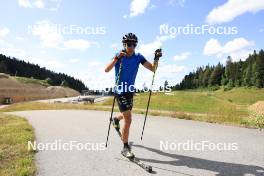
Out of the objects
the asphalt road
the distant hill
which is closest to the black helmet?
the asphalt road

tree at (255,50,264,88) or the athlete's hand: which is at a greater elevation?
tree at (255,50,264,88)

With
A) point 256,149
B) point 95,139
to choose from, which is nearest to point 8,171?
point 95,139

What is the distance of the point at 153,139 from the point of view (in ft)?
32.7

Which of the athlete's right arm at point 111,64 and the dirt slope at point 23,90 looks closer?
the athlete's right arm at point 111,64

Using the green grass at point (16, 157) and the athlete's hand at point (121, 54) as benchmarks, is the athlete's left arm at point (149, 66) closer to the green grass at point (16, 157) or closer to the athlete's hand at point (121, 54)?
Result: the athlete's hand at point (121, 54)

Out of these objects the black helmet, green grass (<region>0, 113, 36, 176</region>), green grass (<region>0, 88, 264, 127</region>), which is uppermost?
the black helmet

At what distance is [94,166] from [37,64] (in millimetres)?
194158

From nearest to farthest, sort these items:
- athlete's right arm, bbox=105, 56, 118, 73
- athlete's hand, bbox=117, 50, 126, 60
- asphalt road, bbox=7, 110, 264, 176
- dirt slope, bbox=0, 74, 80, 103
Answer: asphalt road, bbox=7, 110, 264, 176, athlete's hand, bbox=117, 50, 126, 60, athlete's right arm, bbox=105, 56, 118, 73, dirt slope, bbox=0, 74, 80, 103

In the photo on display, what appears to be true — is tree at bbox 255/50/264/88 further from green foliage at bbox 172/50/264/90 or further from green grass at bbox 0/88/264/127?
green grass at bbox 0/88/264/127

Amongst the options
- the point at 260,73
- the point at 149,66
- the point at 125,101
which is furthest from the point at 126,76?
the point at 260,73

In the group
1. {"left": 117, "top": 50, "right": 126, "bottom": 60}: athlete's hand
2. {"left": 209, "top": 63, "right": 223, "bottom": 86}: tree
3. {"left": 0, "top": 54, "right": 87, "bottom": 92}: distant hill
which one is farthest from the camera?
{"left": 209, "top": 63, "right": 223, "bottom": 86}: tree

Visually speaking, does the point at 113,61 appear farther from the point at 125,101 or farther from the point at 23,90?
the point at 23,90

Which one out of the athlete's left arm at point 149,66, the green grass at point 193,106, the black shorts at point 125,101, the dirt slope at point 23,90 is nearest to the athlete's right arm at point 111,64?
the black shorts at point 125,101

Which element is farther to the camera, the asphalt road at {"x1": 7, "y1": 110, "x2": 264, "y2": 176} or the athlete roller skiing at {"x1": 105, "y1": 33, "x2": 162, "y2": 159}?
the athlete roller skiing at {"x1": 105, "y1": 33, "x2": 162, "y2": 159}
